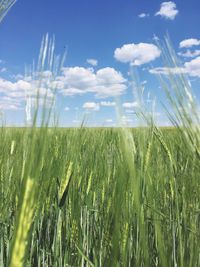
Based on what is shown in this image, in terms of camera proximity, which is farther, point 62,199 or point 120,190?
point 62,199

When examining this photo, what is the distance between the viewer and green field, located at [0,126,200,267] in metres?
0.52

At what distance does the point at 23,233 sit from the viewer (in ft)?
→ 1.43

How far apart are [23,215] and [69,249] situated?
75 cm

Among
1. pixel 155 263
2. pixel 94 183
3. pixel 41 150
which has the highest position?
pixel 41 150

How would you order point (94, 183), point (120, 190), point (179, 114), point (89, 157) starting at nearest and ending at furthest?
point (120, 190)
point (179, 114)
point (94, 183)
point (89, 157)

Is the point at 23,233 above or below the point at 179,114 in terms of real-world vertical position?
below

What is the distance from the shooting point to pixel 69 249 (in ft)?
3.76

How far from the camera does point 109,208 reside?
993 millimetres

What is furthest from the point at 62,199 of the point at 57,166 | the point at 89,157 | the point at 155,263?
the point at 89,157

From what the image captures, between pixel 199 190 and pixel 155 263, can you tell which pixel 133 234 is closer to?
pixel 155 263

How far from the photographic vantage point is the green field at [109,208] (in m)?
0.52

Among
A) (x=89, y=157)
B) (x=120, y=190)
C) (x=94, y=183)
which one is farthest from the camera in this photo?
(x=89, y=157)

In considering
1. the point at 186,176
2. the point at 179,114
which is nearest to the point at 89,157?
the point at 186,176

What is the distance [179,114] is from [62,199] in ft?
1.29
